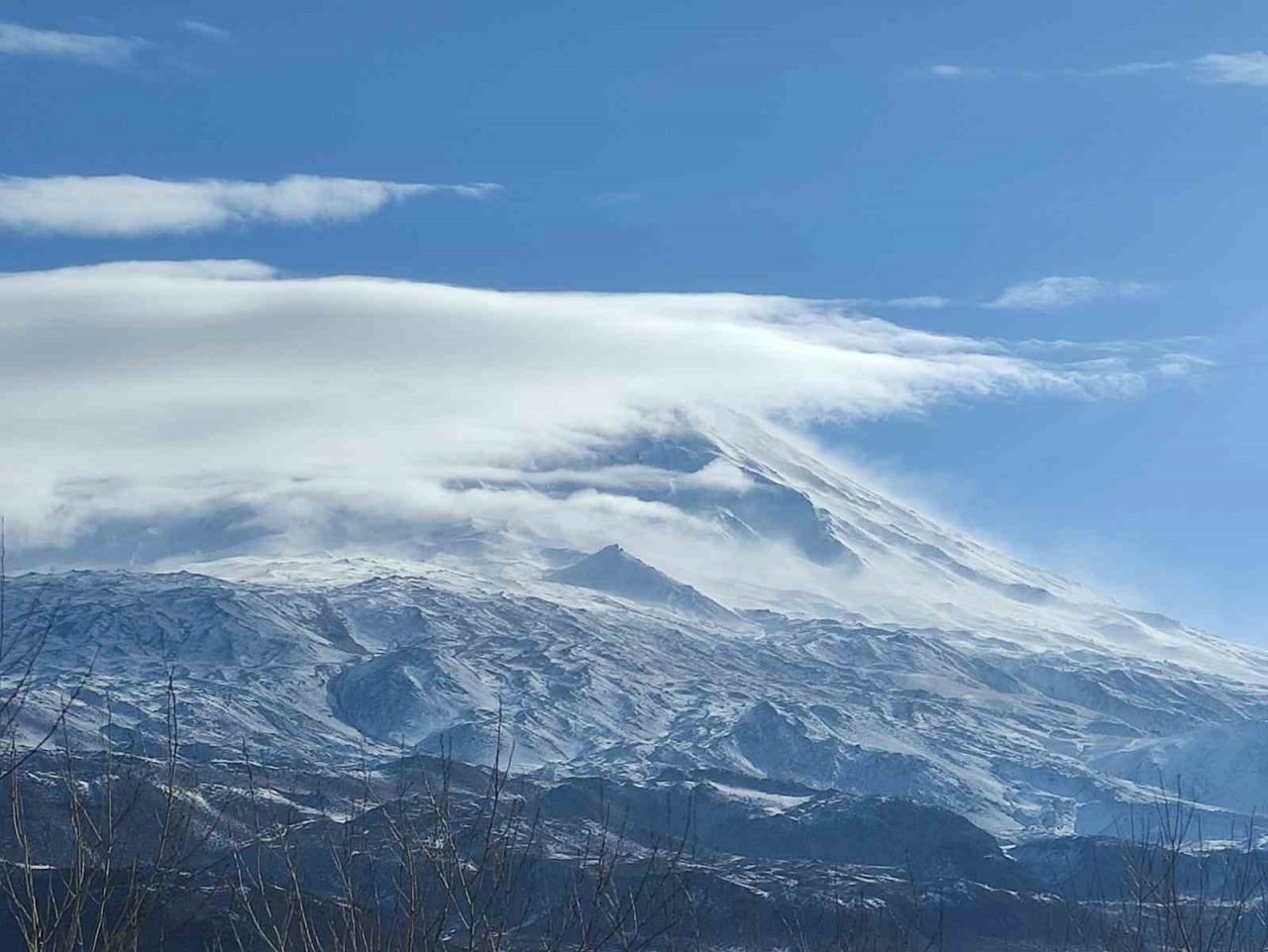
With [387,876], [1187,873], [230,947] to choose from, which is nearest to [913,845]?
[1187,873]

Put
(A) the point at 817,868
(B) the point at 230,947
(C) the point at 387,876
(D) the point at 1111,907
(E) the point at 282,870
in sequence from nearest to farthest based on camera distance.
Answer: (B) the point at 230,947, (E) the point at 282,870, (C) the point at 387,876, (D) the point at 1111,907, (A) the point at 817,868

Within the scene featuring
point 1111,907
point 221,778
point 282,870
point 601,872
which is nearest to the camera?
point 601,872

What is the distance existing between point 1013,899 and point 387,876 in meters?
56.9

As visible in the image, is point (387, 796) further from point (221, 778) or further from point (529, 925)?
point (529, 925)

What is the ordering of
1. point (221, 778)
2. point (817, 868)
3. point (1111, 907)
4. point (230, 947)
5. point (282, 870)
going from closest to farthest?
point (230, 947), point (282, 870), point (1111, 907), point (817, 868), point (221, 778)

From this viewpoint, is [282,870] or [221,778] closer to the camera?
[282,870]

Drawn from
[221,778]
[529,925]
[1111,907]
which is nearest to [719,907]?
[529,925]

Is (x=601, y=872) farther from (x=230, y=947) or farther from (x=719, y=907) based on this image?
(x=719, y=907)

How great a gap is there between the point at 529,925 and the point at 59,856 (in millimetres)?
34434

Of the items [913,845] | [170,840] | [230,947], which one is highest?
[170,840]

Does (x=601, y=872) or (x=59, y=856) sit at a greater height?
(x=601, y=872)

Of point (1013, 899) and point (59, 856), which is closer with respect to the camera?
point (59, 856)

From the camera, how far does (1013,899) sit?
154 metres

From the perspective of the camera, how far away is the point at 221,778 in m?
178
